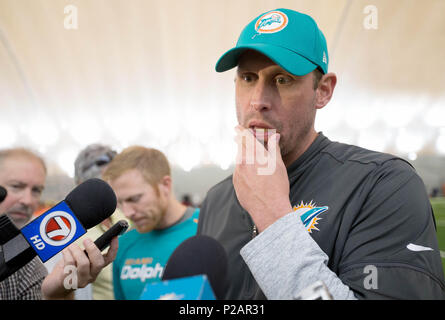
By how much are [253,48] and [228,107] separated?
701 cm

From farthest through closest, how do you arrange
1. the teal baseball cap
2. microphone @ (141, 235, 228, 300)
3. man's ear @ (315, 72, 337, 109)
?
1. man's ear @ (315, 72, 337, 109)
2. the teal baseball cap
3. microphone @ (141, 235, 228, 300)

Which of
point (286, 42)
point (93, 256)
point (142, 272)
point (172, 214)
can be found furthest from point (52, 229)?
point (172, 214)

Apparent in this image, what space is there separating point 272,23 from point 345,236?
0.64 metres

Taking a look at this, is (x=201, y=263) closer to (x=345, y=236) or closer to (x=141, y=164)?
(x=345, y=236)

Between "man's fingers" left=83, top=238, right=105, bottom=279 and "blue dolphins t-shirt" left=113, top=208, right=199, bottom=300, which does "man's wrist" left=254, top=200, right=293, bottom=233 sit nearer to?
"man's fingers" left=83, top=238, right=105, bottom=279

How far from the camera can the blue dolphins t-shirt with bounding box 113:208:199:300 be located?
1.84 meters

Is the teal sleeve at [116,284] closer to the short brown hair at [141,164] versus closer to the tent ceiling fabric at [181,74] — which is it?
the short brown hair at [141,164]

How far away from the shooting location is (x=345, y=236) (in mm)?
869

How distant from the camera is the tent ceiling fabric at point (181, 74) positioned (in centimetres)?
655

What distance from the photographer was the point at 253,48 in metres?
1.04

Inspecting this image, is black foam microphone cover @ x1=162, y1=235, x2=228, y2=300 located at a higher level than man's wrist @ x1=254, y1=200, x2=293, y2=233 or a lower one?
lower

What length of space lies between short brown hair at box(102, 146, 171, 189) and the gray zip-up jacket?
0.96 metres

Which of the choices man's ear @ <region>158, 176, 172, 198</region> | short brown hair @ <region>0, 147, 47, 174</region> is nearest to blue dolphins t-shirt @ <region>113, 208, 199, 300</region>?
man's ear @ <region>158, 176, 172, 198</region>

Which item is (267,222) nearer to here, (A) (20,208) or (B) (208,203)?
(B) (208,203)
